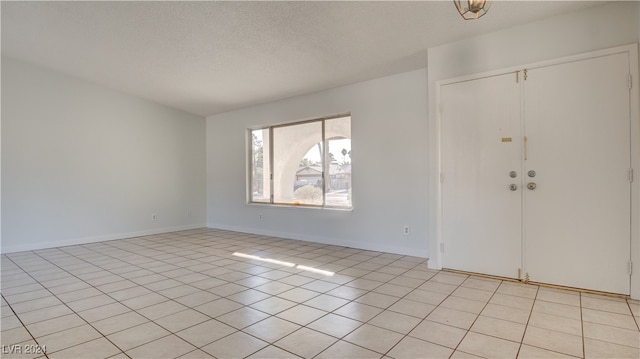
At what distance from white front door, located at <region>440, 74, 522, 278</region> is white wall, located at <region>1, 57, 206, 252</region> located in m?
5.61

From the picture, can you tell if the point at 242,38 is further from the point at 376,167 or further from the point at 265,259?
the point at 265,259

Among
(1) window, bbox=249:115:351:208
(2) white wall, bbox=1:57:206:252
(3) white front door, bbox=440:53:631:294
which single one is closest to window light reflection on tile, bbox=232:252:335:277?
(3) white front door, bbox=440:53:631:294

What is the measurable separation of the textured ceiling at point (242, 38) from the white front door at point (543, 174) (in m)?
0.69

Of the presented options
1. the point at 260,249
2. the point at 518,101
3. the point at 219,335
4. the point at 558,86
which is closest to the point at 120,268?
the point at 260,249

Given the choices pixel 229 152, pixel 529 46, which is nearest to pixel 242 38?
pixel 529 46

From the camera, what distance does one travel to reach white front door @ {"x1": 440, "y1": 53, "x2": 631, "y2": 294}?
2.87m

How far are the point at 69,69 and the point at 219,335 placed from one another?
5.42 meters

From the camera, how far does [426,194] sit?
430 cm

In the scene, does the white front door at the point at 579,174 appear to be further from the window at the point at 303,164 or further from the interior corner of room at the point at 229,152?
the window at the point at 303,164

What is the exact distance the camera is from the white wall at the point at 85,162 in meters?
5.00

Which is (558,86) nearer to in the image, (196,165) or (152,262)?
(152,262)

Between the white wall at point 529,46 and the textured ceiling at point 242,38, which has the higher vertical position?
the textured ceiling at point 242,38

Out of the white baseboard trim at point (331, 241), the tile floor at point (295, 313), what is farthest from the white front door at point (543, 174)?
the white baseboard trim at point (331, 241)

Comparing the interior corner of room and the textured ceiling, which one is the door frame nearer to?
the interior corner of room
